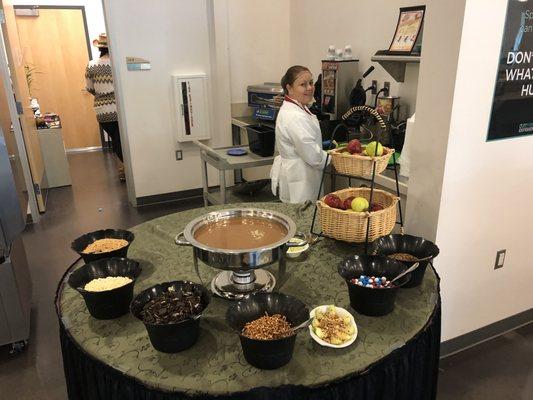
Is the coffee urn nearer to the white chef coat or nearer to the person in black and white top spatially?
the white chef coat

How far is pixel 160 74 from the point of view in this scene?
429 centimetres

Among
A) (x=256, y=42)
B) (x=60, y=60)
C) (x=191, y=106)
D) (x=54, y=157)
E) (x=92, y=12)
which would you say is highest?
(x=92, y=12)

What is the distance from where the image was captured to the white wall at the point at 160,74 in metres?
4.09

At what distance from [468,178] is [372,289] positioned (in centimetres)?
93

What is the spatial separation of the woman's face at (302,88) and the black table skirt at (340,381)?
63.1 inches

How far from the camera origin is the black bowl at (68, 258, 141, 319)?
1.29 m

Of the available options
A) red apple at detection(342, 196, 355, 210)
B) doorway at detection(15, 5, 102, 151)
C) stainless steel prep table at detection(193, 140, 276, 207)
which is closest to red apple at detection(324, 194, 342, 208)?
red apple at detection(342, 196, 355, 210)

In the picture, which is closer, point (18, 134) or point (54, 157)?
point (18, 134)

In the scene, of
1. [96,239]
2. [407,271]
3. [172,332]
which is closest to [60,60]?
[96,239]

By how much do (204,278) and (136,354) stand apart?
44 cm

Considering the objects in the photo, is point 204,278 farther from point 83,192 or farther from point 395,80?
point 83,192

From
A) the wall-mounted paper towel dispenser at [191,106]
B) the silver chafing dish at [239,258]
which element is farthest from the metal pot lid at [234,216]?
the wall-mounted paper towel dispenser at [191,106]

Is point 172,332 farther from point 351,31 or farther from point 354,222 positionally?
point 351,31

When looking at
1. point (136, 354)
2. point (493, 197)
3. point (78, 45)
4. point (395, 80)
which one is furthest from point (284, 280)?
point (78, 45)
